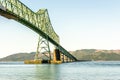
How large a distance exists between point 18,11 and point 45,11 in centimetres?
7094

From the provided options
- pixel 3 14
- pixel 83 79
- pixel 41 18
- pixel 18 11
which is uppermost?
pixel 41 18

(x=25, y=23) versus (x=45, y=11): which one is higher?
(x=45, y=11)

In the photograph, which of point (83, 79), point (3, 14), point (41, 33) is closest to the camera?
point (3, 14)

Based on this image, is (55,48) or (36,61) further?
(55,48)

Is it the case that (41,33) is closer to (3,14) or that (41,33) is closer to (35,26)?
(35,26)

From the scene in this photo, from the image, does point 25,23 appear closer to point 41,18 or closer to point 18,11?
point 18,11

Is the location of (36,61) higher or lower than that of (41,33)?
lower

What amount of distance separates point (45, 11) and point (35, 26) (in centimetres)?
3670

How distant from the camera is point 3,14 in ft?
120

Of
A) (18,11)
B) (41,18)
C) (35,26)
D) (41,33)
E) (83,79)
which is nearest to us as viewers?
(83,79)

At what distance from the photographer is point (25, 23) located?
93.4m

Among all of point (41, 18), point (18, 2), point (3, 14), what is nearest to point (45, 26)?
point (41, 18)

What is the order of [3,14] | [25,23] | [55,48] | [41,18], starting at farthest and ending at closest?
[55,48], [41,18], [25,23], [3,14]

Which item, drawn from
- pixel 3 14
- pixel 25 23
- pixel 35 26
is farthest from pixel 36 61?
pixel 3 14
